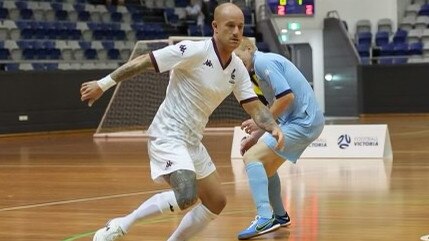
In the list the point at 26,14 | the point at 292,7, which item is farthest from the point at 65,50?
the point at 292,7

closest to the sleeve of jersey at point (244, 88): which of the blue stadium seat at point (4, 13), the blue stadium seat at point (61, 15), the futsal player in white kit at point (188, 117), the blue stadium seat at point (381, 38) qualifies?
the futsal player in white kit at point (188, 117)

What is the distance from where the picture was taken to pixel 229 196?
31.0ft

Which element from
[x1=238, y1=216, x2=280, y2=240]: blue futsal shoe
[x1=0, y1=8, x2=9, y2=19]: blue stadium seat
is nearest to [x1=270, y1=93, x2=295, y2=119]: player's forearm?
[x1=238, y1=216, x2=280, y2=240]: blue futsal shoe

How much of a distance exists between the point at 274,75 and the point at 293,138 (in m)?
0.56

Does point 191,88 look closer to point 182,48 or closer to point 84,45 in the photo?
point 182,48

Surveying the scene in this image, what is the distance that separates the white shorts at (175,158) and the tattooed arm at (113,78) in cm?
49

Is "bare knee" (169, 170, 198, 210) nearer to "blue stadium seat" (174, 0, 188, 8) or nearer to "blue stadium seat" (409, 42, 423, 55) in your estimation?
"blue stadium seat" (174, 0, 188, 8)

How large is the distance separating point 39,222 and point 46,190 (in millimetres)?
2789

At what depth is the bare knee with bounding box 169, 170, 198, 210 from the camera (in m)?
5.45

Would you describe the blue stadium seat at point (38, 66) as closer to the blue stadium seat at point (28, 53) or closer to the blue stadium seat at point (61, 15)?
the blue stadium seat at point (28, 53)

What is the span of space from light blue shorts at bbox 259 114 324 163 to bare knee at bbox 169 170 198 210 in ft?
5.41

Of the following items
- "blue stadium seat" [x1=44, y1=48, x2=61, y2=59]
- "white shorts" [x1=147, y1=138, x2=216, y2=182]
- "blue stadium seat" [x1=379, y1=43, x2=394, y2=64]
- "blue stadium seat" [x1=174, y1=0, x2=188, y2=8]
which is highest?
"white shorts" [x1=147, y1=138, x2=216, y2=182]

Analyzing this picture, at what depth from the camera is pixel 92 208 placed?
8.67 meters

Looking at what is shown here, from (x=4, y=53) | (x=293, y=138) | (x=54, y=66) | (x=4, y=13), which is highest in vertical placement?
(x=4, y=13)
